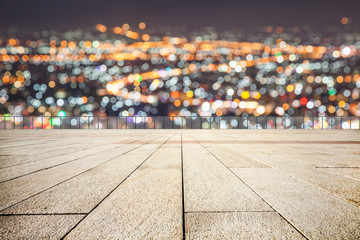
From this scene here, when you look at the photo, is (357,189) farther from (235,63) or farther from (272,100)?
(235,63)

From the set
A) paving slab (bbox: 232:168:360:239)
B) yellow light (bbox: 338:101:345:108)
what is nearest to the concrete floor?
paving slab (bbox: 232:168:360:239)

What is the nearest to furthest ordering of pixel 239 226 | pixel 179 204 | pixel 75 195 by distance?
1. pixel 239 226
2. pixel 179 204
3. pixel 75 195

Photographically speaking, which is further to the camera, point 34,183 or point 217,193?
point 34,183

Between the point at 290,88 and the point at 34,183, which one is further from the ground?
the point at 290,88

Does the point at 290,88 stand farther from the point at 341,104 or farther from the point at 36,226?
the point at 36,226

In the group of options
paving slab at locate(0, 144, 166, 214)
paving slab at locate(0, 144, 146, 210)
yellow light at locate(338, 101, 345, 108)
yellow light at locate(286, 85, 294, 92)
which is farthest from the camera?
yellow light at locate(286, 85, 294, 92)

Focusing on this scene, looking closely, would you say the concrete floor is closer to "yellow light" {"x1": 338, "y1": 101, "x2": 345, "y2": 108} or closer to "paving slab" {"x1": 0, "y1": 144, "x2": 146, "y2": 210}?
"paving slab" {"x1": 0, "y1": 144, "x2": 146, "y2": 210}

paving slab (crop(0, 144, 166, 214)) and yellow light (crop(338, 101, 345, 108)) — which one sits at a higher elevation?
yellow light (crop(338, 101, 345, 108))

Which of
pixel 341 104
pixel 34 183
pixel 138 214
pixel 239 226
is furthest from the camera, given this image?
pixel 341 104

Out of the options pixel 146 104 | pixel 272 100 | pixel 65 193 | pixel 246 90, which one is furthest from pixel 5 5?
pixel 65 193

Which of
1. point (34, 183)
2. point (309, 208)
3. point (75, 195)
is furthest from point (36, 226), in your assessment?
point (309, 208)

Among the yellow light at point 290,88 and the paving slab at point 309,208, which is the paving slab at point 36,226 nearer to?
the paving slab at point 309,208
